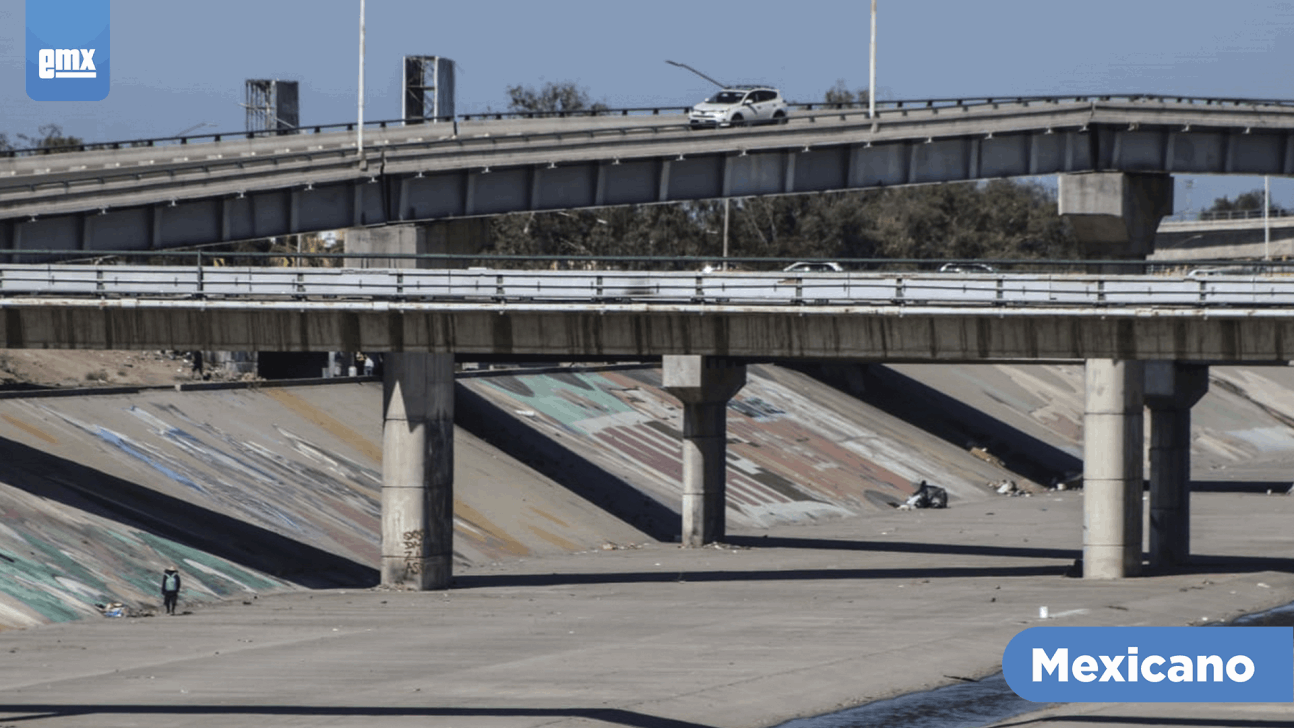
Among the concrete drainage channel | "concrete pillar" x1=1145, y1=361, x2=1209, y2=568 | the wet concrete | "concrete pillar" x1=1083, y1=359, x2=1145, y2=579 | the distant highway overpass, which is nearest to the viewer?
the concrete drainage channel

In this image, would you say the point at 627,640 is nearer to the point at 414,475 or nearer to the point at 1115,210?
the point at 414,475

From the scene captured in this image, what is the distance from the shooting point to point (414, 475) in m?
49.9

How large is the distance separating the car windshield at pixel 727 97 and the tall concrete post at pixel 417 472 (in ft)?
113

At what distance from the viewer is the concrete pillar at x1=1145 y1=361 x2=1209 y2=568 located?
57438mm

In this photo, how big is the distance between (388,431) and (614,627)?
1070 centimetres

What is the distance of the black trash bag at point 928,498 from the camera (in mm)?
75562

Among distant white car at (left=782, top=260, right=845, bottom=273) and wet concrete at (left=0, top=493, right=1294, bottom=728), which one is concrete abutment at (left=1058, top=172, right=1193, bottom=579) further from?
distant white car at (left=782, top=260, right=845, bottom=273)

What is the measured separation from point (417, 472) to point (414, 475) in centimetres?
11

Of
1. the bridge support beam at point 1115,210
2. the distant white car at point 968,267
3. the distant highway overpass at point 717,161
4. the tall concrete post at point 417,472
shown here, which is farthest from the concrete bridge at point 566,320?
the bridge support beam at point 1115,210

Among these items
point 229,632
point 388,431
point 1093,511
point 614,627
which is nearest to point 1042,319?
point 1093,511

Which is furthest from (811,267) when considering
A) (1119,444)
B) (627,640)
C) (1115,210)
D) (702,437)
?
(627,640)

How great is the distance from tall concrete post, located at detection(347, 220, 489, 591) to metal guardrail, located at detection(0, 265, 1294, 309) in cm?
243

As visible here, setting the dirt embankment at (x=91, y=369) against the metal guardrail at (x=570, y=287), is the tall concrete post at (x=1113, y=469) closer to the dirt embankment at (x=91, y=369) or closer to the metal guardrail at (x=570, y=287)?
the metal guardrail at (x=570, y=287)

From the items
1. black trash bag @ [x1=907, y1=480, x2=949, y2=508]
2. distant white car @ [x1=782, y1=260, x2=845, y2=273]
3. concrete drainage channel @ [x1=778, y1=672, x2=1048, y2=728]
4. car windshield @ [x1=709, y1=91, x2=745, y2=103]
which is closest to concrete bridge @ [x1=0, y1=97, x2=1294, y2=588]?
distant white car @ [x1=782, y1=260, x2=845, y2=273]
